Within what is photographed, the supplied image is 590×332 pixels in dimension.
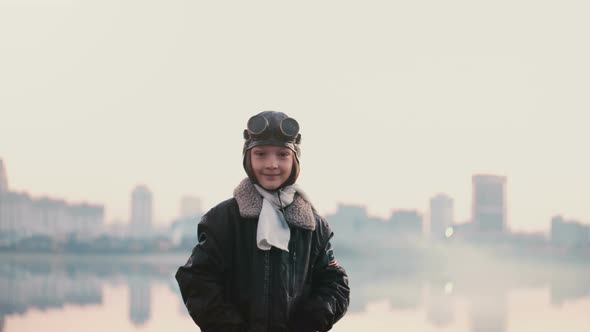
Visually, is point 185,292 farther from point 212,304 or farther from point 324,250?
point 324,250

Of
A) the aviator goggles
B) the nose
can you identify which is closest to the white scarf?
the nose

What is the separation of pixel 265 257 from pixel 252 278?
96 millimetres

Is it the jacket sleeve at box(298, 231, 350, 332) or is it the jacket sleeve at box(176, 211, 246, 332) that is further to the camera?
the jacket sleeve at box(298, 231, 350, 332)

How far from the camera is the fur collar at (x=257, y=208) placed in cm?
299

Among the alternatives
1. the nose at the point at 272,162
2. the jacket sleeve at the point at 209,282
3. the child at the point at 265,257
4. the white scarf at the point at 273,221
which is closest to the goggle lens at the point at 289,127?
the child at the point at 265,257

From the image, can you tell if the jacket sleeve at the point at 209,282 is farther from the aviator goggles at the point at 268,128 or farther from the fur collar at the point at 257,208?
the aviator goggles at the point at 268,128

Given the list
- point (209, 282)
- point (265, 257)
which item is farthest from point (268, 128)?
point (209, 282)

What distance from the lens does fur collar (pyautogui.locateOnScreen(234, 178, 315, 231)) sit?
2.99 m

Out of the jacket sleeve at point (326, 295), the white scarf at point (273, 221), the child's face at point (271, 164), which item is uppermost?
the child's face at point (271, 164)

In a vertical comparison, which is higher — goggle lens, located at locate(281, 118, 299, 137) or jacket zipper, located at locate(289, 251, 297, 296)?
goggle lens, located at locate(281, 118, 299, 137)

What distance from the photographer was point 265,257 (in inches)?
116

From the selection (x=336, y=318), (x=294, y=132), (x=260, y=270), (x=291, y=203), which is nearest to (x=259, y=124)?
(x=294, y=132)

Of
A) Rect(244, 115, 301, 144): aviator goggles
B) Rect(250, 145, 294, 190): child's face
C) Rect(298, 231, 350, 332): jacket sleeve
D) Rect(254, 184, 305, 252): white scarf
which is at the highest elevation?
Rect(244, 115, 301, 144): aviator goggles

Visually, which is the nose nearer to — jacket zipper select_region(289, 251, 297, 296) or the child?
the child
